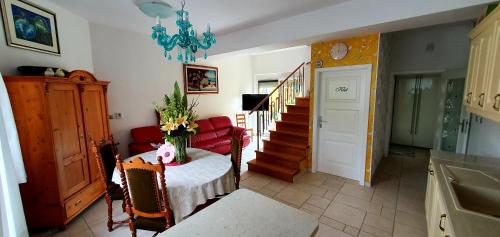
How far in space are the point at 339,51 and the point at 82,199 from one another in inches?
166

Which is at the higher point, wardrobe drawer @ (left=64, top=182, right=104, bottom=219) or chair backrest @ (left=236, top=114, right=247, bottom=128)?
chair backrest @ (left=236, top=114, right=247, bottom=128)

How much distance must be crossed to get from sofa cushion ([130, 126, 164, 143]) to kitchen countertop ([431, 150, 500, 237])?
4102mm

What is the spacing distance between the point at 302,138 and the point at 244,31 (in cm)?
233

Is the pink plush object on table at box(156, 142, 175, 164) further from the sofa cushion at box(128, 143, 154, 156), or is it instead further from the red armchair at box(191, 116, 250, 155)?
the red armchair at box(191, 116, 250, 155)

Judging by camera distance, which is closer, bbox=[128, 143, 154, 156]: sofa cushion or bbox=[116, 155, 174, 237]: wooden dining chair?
bbox=[116, 155, 174, 237]: wooden dining chair

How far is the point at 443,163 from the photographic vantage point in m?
2.05

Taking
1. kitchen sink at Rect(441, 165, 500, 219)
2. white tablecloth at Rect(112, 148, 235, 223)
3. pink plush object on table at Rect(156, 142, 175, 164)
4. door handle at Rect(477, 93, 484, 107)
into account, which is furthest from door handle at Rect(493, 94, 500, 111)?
pink plush object on table at Rect(156, 142, 175, 164)

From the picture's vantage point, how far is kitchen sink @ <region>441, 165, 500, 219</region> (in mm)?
1518

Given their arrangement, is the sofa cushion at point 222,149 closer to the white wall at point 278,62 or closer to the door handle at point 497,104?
the white wall at point 278,62

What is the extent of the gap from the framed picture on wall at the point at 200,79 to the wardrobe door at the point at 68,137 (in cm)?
256

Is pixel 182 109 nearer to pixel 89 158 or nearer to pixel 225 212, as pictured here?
pixel 225 212

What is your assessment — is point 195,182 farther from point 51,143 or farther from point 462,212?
point 462,212

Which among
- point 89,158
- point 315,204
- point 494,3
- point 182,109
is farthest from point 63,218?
point 494,3

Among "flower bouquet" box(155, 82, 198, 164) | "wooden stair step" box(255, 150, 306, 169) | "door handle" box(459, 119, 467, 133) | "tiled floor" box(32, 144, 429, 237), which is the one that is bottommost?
"tiled floor" box(32, 144, 429, 237)
